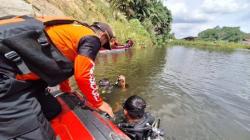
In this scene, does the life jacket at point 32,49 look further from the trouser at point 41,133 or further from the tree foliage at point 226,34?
the tree foliage at point 226,34

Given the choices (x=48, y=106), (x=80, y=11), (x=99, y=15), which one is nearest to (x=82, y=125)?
(x=48, y=106)

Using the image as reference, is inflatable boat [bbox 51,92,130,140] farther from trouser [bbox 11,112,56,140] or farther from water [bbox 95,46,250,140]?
water [bbox 95,46,250,140]

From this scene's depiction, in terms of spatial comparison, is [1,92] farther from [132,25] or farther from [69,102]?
[132,25]

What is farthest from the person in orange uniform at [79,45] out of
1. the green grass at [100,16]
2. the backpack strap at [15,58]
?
the green grass at [100,16]

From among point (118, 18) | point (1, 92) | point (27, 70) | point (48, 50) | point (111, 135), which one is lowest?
point (111, 135)

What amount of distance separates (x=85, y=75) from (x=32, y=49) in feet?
1.98

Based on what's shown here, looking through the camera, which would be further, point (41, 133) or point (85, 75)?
point (85, 75)

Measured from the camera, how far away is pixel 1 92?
229 centimetres

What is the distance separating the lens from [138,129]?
13.0 ft

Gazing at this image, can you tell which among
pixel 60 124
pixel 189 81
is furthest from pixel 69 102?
pixel 189 81

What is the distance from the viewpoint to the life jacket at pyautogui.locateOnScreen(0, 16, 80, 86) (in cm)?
223

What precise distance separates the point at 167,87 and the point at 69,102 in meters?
7.58

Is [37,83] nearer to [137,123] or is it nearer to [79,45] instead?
[79,45]

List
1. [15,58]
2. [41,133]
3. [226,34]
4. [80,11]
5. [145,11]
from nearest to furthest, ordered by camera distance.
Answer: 1. [15,58]
2. [41,133]
3. [80,11]
4. [145,11]
5. [226,34]
